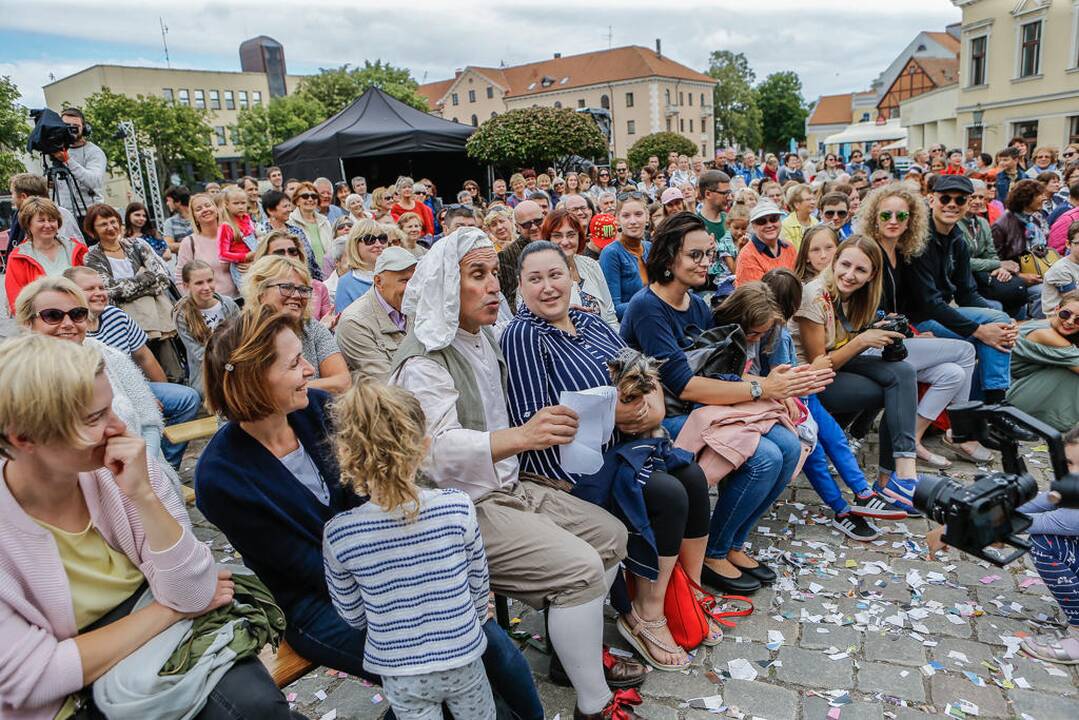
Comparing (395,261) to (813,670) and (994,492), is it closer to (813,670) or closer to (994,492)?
(813,670)

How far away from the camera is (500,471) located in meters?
2.80

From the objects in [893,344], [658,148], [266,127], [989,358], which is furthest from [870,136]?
[893,344]

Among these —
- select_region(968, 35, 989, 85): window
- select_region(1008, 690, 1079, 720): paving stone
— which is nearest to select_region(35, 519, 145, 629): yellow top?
select_region(1008, 690, 1079, 720): paving stone

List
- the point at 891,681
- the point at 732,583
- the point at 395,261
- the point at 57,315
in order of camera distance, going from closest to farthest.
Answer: the point at 891,681 < the point at 57,315 < the point at 732,583 < the point at 395,261

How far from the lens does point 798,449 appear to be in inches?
145

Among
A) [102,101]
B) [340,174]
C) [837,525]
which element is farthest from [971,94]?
[102,101]

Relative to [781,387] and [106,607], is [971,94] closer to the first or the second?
[781,387]

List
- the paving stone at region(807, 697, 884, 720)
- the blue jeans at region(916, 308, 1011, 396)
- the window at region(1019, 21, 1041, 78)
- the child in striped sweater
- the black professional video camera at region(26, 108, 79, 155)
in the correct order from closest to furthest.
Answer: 1. the child in striped sweater
2. the paving stone at region(807, 697, 884, 720)
3. the blue jeans at region(916, 308, 1011, 396)
4. the black professional video camera at region(26, 108, 79, 155)
5. the window at region(1019, 21, 1041, 78)

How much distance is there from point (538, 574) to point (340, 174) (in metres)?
14.9

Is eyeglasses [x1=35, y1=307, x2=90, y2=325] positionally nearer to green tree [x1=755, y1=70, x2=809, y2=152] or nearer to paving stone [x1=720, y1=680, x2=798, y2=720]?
paving stone [x1=720, y1=680, x2=798, y2=720]

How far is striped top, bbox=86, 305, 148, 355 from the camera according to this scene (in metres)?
4.46

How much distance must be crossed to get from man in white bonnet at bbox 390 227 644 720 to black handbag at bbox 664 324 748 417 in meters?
1.13

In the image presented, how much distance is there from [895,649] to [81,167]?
8.52 m

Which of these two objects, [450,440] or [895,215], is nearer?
[450,440]
